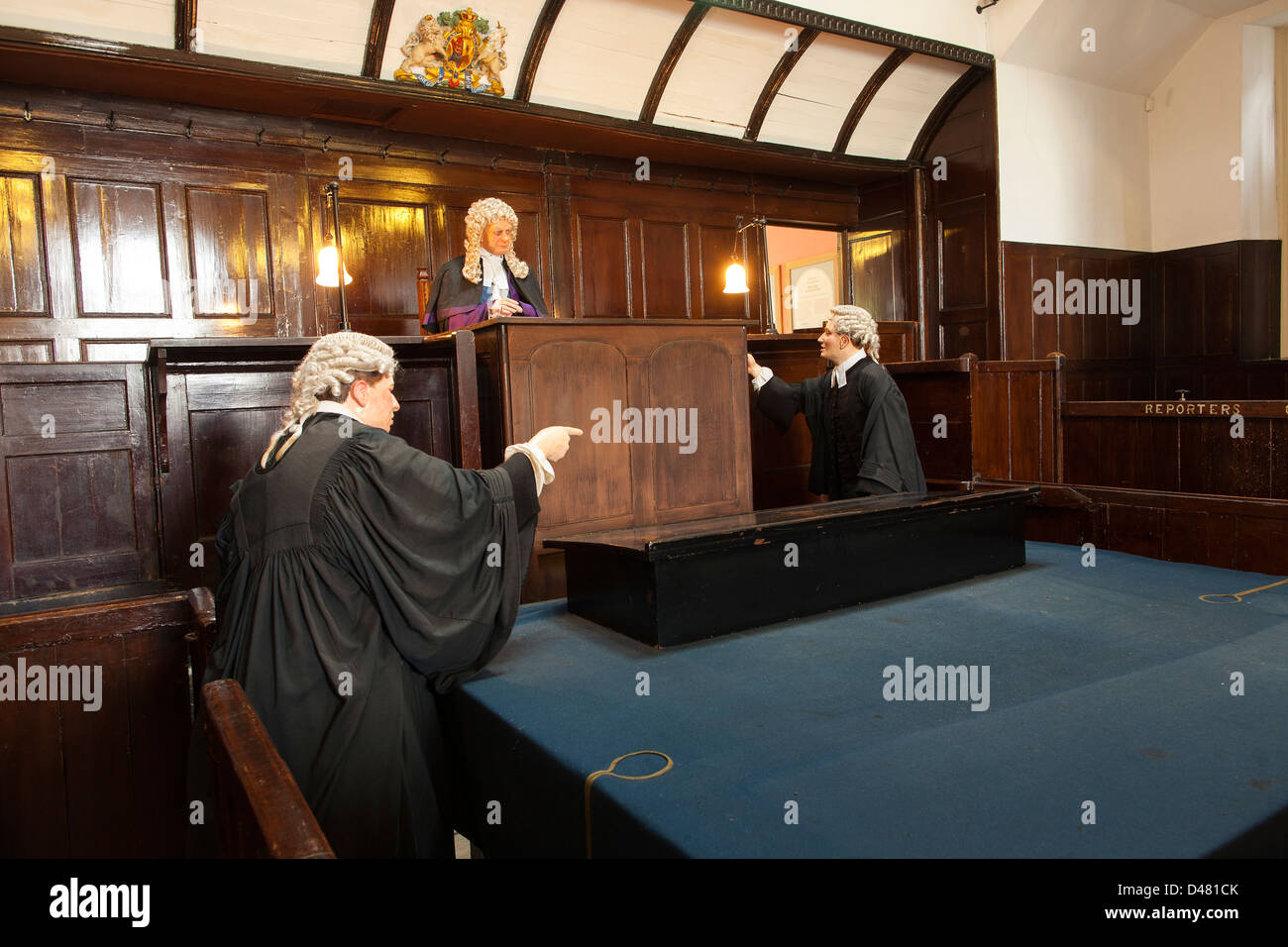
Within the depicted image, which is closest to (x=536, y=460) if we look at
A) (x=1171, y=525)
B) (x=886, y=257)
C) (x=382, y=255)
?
(x=1171, y=525)

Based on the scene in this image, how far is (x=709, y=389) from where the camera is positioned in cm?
491

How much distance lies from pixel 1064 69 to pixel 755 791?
29.7ft

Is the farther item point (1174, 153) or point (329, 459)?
point (1174, 153)

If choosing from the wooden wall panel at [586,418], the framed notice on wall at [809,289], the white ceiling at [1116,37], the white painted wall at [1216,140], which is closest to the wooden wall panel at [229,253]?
the wooden wall panel at [586,418]

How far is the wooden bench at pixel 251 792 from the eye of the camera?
1320mm

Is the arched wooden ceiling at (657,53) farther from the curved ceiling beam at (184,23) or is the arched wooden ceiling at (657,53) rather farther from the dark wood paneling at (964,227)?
the dark wood paneling at (964,227)

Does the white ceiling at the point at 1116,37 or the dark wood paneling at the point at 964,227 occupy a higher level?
the white ceiling at the point at 1116,37

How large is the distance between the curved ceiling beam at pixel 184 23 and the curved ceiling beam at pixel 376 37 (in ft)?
3.40

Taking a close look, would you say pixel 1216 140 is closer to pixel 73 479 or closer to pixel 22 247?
pixel 73 479

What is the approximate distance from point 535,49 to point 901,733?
18.8ft

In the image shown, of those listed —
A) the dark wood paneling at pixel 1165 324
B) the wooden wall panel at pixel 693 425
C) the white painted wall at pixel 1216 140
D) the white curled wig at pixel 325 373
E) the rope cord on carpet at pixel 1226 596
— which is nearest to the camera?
the white curled wig at pixel 325 373

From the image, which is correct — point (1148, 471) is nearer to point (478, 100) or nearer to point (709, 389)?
point (709, 389)

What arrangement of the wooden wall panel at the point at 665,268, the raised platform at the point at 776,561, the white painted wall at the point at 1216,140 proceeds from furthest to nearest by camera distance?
the white painted wall at the point at 1216,140, the wooden wall panel at the point at 665,268, the raised platform at the point at 776,561

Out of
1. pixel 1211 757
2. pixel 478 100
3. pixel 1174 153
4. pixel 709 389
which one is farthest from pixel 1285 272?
pixel 1211 757
